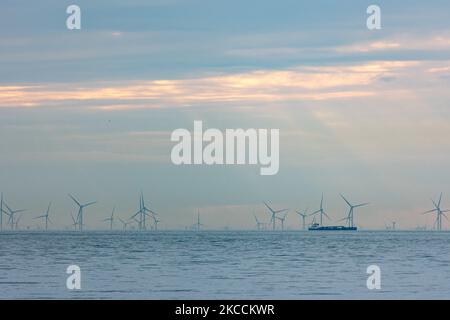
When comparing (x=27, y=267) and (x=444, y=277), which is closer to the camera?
(x=444, y=277)

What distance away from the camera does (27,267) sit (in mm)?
103875

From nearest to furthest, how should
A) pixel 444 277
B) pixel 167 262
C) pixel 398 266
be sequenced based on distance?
pixel 444 277, pixel 398 266, pixel 167 262

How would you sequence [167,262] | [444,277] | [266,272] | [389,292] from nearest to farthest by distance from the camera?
[389,292], [444,277], [266,272], [167,262]

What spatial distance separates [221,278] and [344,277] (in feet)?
37.0
